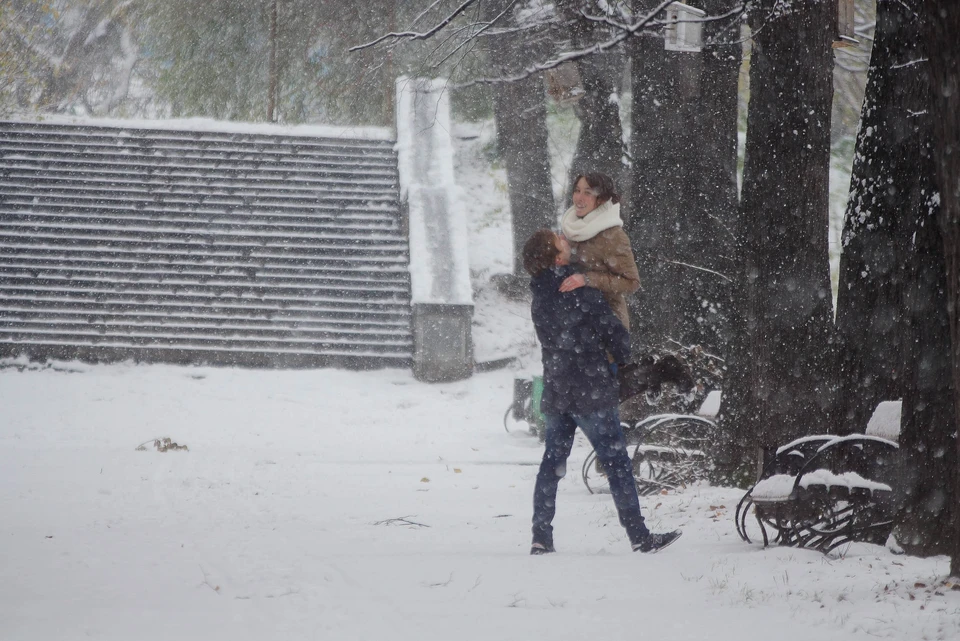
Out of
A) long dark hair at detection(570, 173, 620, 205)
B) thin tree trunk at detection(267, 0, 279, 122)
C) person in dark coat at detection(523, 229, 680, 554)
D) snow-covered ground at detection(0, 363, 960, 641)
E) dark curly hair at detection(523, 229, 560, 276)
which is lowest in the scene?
snow-covered ground at detection(0, 363, 960, 641)

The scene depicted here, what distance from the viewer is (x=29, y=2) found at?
2538 centimetres

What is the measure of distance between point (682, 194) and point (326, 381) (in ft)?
19.8

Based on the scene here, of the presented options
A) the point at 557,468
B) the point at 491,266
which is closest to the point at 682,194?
the point at 557,468

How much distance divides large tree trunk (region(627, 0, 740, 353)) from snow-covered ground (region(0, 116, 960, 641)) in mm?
1730

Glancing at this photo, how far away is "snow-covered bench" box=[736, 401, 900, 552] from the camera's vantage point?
538 cm

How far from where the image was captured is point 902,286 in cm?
563

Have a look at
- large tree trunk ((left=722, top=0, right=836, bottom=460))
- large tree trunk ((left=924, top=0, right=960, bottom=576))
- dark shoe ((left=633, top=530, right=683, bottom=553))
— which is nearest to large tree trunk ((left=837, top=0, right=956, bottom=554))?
large tree trunk ((left=722, top=0, right=836, bottom=460))

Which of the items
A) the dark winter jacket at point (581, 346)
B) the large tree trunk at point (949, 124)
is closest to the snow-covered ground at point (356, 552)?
the dark winter jacket at point (581, 346)

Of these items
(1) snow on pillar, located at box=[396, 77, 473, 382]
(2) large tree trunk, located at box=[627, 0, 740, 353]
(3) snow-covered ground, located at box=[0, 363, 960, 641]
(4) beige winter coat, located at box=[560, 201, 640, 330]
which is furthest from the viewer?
(1) snow on pillar, located at box=[396, 77, 473, 382]

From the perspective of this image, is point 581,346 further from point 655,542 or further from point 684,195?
point 684,195

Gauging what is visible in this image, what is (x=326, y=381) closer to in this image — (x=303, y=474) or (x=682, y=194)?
(x=303, y=474)

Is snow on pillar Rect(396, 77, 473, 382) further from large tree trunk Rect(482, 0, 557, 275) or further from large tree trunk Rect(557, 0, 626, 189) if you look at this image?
large tree trunk Rect(557, 0, 626, 189)

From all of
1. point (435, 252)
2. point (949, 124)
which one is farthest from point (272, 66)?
point (949, 124)

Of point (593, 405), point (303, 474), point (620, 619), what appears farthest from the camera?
point (303, 474)
